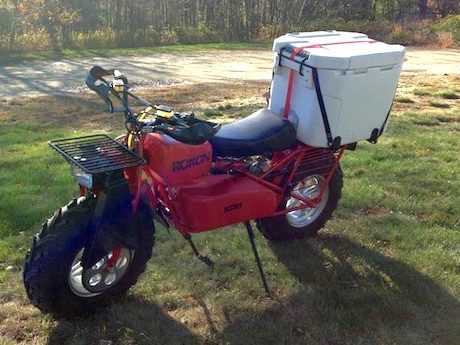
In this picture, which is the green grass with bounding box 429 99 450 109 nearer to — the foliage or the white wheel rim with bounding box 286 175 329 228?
the white wheel rim with bounding box 286 175 329 228

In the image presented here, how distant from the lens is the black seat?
319cm

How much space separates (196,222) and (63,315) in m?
0.81

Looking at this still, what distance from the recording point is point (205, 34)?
15.6m

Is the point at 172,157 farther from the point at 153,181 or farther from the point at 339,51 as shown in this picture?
the point at 339,51

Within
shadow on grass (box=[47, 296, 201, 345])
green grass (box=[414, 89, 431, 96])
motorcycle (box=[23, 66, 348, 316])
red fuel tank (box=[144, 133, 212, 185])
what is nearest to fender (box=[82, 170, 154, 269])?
motorcycle (box=[23, 66, 348, 316])

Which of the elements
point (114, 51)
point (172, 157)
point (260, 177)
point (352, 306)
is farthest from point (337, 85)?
point (114, 51)

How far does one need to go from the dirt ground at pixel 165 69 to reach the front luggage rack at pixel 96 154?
20.0 feet

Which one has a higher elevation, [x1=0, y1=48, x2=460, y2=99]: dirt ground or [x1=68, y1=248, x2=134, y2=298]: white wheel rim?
[x1=68, y1=248, x2=134, y2=298]: white wheel rim

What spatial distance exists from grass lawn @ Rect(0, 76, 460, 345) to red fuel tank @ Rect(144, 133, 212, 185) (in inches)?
29.1

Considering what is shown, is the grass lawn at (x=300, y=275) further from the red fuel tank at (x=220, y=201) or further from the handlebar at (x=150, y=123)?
the handlebar at (x=150, y=123)

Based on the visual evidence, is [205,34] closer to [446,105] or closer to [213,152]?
[446,105]

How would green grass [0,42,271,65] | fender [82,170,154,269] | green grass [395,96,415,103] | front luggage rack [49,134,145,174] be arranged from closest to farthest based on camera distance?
front luggage rack [49,134,145,174] → fender [82,170,154,269] → green grass [395,96,415,103] → green grass [0,42,271,65]

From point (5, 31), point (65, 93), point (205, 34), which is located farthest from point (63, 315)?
point (205, 34)

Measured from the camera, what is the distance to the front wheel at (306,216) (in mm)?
3820
